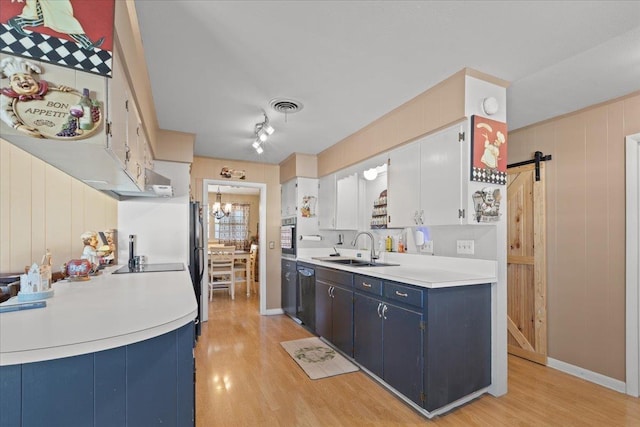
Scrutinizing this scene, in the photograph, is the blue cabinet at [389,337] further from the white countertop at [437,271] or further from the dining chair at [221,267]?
the dining chair at [221,267]

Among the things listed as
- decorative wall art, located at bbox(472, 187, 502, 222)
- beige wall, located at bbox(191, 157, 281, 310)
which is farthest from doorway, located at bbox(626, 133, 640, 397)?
beige wall, located at bbox(191, 157, 281, 310)

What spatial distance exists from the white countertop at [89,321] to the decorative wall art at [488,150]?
82.6 inches

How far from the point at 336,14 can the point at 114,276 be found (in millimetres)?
2265

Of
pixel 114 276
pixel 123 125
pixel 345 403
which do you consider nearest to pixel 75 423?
pixel 123 125

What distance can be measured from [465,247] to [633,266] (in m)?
1.26

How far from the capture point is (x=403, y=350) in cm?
230

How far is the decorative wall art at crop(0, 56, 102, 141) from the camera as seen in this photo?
111 centimetres

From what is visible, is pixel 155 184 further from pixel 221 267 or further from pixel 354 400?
pixel 221 267

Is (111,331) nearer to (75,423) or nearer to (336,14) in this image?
(75,423)

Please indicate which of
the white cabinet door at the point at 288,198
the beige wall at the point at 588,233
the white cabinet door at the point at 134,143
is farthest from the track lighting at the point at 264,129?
the beige wall at the point at 588,233

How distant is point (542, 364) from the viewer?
3.06 m

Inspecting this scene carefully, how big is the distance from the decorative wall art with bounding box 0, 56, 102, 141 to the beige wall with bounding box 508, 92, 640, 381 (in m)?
3.62

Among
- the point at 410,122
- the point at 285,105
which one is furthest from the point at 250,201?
the point at 410,122

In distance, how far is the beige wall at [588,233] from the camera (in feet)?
8.55
